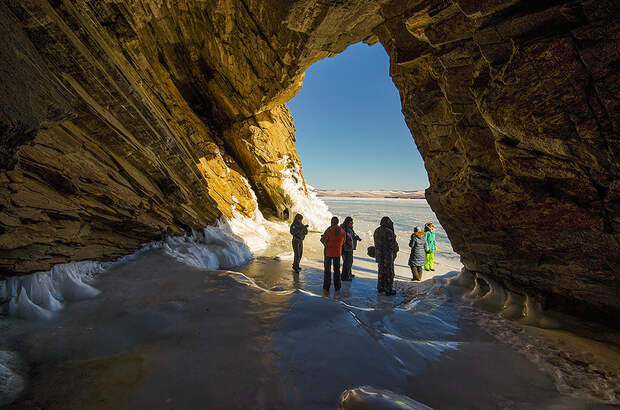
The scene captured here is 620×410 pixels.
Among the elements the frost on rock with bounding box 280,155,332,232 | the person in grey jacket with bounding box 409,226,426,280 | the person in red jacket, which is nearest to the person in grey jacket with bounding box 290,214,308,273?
the person in red jacket

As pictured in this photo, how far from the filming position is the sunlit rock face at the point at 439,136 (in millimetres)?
2598

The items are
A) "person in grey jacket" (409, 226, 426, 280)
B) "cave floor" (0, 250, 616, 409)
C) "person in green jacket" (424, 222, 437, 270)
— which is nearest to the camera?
"cave floor" (0, 250, 616, 409)

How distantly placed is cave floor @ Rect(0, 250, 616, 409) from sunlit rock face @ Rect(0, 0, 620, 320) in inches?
65.4

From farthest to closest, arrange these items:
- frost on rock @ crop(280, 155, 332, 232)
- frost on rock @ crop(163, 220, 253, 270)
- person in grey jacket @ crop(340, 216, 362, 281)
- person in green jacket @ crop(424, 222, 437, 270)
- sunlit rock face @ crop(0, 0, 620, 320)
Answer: frost on rock @ crop(280, 155, 332, 232)
person in green jacket @ crop(424, 222, 437, 270)
person in grey jacket @ crop(340, 216, 362, 281)
frost on rock @ crop(163, 220, 253, 270)
sunlit rock face @ crop(0, 0, 620, 320)

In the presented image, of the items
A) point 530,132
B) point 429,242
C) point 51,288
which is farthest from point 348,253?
point 51,288

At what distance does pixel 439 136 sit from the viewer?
220 inches

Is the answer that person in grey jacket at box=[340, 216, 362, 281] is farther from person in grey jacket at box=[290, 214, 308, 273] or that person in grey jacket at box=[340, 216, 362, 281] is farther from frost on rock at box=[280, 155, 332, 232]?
frost on rock at box=[280, 155, 332, 232]

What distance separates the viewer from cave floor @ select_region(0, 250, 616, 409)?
1715 mm

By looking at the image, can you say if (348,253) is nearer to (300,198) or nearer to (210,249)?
(210,249)

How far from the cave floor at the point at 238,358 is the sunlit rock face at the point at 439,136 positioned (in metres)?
1.66

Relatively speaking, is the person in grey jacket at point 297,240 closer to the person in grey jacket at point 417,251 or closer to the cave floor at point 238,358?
the person in grey jacket at point 417,251

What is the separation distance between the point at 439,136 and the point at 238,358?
20.2 feet

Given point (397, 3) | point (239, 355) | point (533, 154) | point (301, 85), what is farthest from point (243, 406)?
point (301, 85)

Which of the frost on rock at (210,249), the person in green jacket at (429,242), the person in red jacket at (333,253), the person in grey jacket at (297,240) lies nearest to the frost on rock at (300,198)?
the frost on rock at (210,249)
